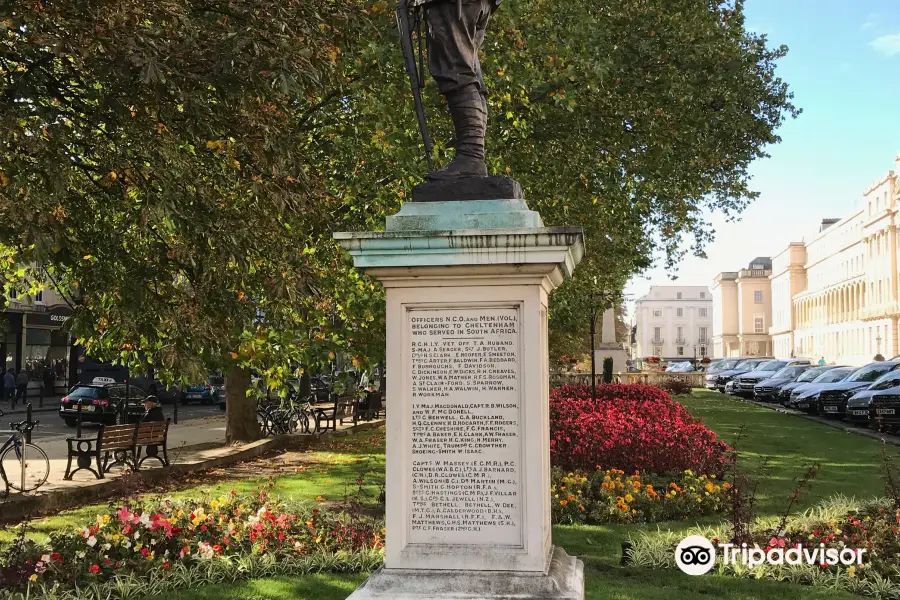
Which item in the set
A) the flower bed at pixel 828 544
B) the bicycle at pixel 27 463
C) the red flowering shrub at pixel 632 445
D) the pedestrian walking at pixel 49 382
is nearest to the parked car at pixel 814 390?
the red flowering shrub at pixel 632 445

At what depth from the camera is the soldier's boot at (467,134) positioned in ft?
18.2

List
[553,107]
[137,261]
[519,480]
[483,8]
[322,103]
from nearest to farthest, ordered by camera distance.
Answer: [519,480] → [483,8] → [137,261] → [322,103] → [553,107]

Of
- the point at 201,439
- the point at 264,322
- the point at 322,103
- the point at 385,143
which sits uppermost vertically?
the point at 322,103

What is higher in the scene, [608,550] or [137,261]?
[137,261]

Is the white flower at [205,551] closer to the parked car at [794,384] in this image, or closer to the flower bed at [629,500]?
the flower bed at [629,500]

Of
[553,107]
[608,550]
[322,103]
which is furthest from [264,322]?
[553,107]

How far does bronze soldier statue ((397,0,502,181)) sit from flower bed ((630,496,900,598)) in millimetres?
4391

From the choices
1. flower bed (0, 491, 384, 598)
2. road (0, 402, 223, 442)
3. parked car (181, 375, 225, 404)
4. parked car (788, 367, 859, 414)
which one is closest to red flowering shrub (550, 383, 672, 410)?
parked car (788, 367, 859, 414)

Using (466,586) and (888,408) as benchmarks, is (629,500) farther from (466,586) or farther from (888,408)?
(888,408)

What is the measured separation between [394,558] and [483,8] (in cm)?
350

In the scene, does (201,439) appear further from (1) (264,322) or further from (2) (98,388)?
(1) (264,322)

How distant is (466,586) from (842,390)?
997 inches

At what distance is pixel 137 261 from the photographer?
9.47 metres

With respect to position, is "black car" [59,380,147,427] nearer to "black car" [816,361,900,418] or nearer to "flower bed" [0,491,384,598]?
"flower bed" [0,491,384,598]
